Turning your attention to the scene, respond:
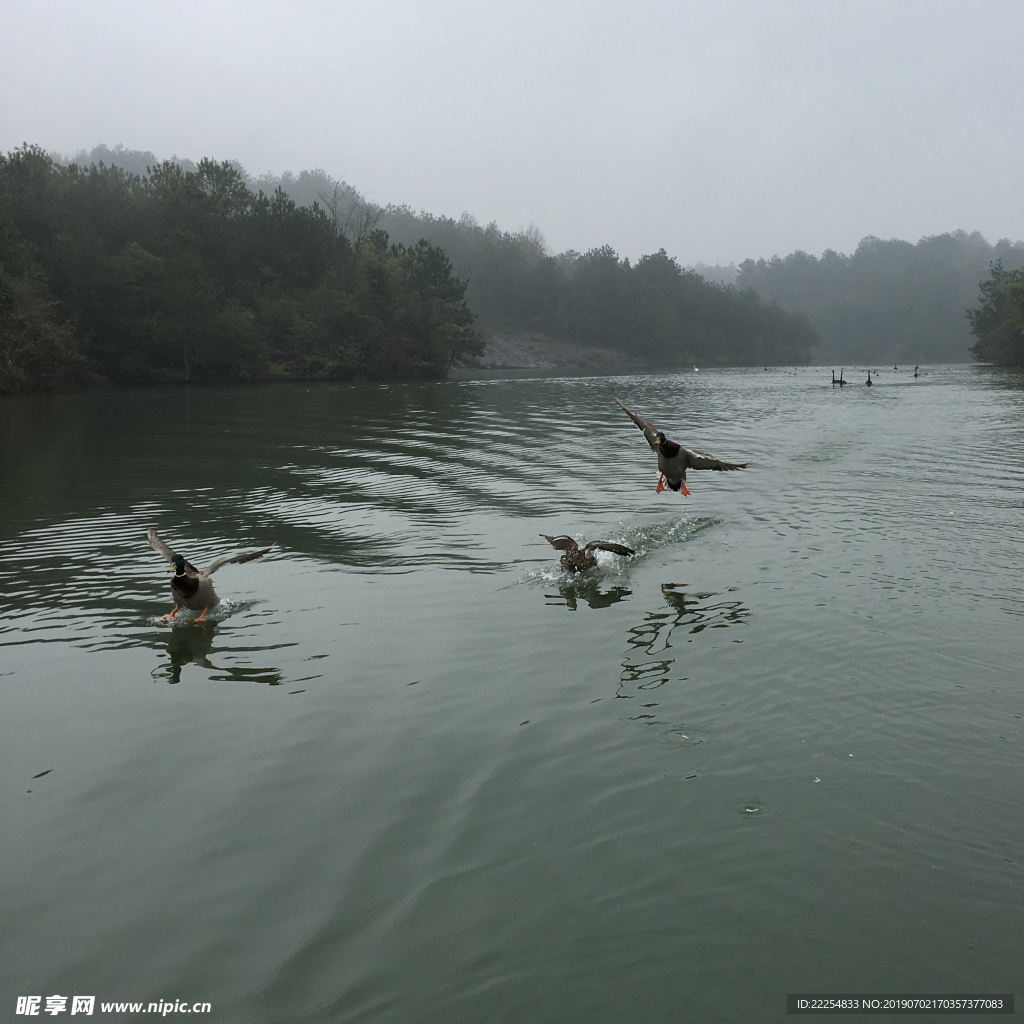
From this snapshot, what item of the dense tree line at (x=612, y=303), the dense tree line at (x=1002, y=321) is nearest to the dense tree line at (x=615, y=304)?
the dense tree line at (x=612, y=303)

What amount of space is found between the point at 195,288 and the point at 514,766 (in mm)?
73267

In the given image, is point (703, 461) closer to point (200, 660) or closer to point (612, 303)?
point (200, 660)

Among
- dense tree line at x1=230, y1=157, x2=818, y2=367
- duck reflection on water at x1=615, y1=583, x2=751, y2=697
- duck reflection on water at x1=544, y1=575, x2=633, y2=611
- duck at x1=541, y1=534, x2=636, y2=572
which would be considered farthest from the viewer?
dense tree line at x1=230, y1=157, x2=818, y2=367

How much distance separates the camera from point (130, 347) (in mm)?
71438

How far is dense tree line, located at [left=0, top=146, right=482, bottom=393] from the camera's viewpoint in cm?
6519

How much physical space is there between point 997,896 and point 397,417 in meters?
38.3

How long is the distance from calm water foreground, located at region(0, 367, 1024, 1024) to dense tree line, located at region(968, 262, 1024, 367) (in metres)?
91.2

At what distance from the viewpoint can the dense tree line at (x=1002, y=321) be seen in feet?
313

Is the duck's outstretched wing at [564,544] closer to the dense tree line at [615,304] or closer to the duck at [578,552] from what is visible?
the duck at [578,552]

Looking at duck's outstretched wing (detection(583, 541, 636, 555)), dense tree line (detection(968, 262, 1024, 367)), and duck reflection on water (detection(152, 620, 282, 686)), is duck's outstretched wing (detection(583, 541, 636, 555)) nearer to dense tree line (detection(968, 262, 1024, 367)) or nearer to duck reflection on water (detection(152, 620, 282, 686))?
duck reflection on water (detection(152, 620, 282, 686))

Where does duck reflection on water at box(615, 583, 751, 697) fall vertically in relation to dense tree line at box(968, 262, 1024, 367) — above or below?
below

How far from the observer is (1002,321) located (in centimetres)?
10575

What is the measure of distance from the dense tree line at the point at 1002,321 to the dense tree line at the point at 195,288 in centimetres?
5661

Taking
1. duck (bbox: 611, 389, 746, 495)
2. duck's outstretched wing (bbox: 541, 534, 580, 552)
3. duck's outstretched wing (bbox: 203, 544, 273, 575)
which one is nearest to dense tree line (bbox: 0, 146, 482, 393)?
duck's outstretched wing (bbox: 203, 544, 273, 575)
